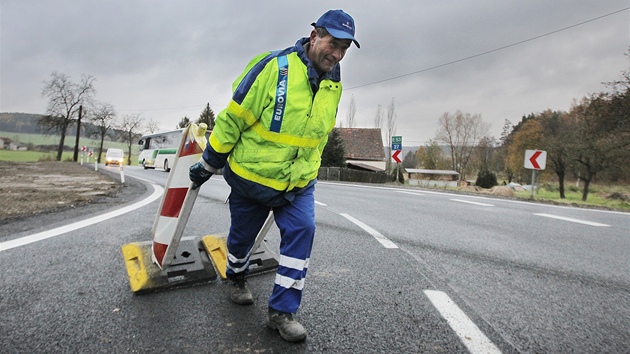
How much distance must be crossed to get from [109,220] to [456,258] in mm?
4409

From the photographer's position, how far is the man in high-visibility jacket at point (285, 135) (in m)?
2.03

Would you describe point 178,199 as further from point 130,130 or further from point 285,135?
point 130,130

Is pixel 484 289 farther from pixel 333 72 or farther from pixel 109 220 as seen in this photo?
pixel 109 220

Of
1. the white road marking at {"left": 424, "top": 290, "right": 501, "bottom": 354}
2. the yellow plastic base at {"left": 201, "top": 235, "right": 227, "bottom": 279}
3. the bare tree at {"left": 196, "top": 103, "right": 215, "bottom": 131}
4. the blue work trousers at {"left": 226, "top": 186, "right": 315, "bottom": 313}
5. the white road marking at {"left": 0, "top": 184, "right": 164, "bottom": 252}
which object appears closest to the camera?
the white road marking at {"left": 424, "top": 290, "right": 501, "bottom": 354}

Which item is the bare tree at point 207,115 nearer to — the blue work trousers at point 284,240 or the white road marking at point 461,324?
the blue work trousers at point 284,240

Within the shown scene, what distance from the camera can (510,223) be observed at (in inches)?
248

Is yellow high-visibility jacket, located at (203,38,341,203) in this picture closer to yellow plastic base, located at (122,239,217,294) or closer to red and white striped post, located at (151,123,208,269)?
red and white striped post, located at (151,123,208,269)

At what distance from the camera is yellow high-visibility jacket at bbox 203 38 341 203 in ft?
6.68

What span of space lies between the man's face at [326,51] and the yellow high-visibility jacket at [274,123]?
0.20 feet

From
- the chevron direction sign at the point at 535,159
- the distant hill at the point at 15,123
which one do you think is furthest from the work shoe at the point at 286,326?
the distant hill at the point at 15,123

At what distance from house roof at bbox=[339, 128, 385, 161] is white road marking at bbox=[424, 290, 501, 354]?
4837 cm

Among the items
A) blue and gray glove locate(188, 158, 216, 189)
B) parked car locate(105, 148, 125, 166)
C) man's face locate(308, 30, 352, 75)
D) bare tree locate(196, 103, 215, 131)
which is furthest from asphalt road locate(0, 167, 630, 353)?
bare tree locate(196, 103, 215, 131)

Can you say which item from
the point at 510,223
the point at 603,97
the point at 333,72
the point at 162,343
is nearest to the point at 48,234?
the point at 162,343

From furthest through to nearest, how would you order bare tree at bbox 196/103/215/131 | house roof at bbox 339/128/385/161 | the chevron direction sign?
bare tree at bbox 196/103/215/131 → house roof at bbox 339/128/385/161 → the chevron direction sign
